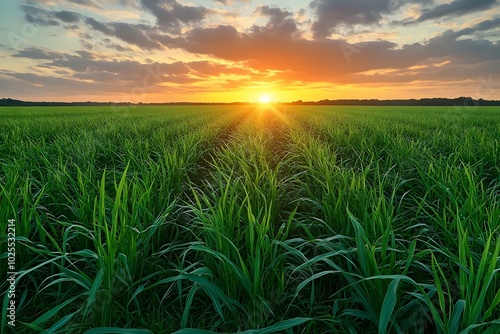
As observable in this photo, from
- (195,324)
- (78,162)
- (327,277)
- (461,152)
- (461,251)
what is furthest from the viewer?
(461,152)

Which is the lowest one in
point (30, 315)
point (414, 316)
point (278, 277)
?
point (30, 315)

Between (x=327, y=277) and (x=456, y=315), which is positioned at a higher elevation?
(x=456, y=315)

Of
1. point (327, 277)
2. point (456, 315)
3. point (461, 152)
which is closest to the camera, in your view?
point (456, 315)

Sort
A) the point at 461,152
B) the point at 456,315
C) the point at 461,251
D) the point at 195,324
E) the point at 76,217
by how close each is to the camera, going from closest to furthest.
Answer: the point at 456,315
the point at 461,251
the point at 195,324
the point at 76,217
the point at 461,152

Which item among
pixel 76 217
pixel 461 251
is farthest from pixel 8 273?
pixel 461 251

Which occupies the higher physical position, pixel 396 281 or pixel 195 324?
pixel 396 281

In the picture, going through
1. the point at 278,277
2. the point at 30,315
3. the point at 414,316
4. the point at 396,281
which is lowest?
the point at 30,315

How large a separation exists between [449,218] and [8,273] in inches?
120

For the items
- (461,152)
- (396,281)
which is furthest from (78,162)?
(461,152)

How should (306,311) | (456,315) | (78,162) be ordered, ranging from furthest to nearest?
(78,162) → (306,311) → (456,315)

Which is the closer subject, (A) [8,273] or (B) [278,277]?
(B) [278,277]

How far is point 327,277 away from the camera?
1.96 meters

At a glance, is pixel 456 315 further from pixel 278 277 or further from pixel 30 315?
pixel 30 315

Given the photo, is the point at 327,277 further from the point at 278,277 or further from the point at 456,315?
the point at 456,315
